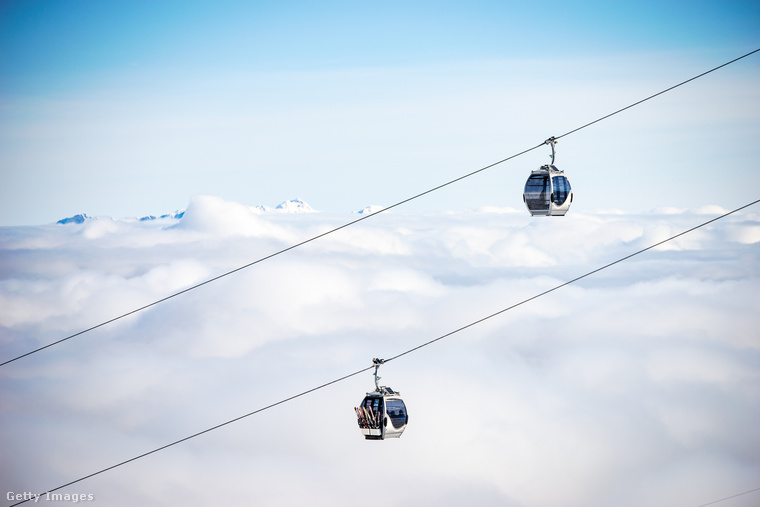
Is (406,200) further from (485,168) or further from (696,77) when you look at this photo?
(696,77)

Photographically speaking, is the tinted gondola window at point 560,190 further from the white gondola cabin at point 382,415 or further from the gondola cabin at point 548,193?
the white gondola cabin at point 382,415

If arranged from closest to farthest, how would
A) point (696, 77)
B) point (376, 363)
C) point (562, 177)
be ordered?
point (696, 77), point (376, 363), point (562, 177)

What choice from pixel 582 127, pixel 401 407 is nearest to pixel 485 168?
pixel 582 127

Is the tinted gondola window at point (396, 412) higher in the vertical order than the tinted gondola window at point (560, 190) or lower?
lower

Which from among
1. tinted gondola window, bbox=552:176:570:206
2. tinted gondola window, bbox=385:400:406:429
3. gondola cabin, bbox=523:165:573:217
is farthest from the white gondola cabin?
tinted gondola window, bbox=552:176:570:206

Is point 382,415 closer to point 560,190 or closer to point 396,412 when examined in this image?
point 396,412

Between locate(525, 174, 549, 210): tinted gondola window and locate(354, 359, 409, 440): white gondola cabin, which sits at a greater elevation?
locate(525, 174, 549, 210): tinted gondola window

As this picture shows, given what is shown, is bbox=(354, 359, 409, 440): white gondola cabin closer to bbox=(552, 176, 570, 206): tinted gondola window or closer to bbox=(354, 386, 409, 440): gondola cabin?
bbox=(354, 386, 409, 440): gondola cabin

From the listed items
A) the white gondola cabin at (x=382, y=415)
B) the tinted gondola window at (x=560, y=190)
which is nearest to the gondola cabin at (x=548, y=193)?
the tinted gondola window at (x=560, y=190)
